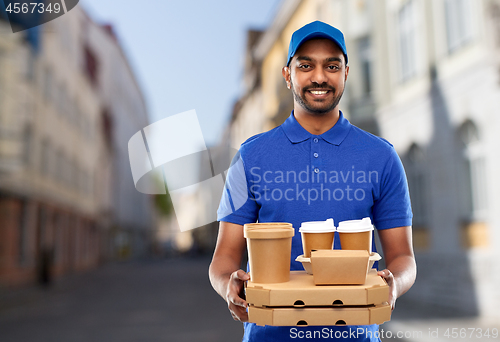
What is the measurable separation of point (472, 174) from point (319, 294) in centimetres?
1075

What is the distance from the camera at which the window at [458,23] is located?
11289mm

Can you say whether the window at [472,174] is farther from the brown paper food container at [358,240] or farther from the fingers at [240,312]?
the fingers at [240,312]

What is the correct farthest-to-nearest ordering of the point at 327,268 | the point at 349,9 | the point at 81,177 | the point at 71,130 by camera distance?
the point at 81,177 → the point at 71,130 → the point at 349,9 → the point at 327,268

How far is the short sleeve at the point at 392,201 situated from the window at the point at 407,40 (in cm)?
1235

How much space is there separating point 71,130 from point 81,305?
2219 cm

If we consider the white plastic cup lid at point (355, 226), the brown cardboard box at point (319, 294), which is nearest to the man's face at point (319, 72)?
the white plastic cup lid at point (355, 226)

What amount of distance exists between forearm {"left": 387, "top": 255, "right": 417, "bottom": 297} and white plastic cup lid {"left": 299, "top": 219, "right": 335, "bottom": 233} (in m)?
0.27

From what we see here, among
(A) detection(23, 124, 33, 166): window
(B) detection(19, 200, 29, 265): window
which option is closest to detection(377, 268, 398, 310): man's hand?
(B) detection(19, 200, 29, 265): window

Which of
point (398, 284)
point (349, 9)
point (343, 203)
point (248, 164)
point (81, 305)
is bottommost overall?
point (81, 305)

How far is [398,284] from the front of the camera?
1727mm

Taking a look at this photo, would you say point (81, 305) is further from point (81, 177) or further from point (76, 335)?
point (81, 177)

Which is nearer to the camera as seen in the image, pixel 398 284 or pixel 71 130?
pixel 398 284

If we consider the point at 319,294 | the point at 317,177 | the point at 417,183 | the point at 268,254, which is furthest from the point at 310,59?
the point at 417,183

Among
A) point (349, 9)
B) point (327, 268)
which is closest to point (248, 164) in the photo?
point (327, 268)
